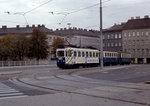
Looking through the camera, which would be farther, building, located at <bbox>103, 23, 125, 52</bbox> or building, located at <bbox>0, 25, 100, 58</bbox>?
building, located at <bbox>103, 23, 125, 52</bbox>

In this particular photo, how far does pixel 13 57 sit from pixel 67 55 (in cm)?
3759

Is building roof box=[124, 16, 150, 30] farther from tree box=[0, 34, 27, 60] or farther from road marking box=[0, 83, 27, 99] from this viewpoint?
road marking box=[0, 83, 27, 99]

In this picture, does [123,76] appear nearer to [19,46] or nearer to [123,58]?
[123,58]

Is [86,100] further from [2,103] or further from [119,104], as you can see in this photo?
[2,103]

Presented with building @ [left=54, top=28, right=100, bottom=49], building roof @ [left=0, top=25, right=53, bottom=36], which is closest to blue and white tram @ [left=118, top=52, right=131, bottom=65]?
building @ [left=54, top=28, right=100, bottom=49]

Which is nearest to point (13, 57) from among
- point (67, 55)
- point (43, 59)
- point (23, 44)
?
point (23, 44)

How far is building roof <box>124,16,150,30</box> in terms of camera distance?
10381 centimetres

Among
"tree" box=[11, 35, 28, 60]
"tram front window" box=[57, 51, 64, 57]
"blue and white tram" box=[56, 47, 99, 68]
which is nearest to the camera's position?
"blue and white tram" box=[56, 47, 99, 68]

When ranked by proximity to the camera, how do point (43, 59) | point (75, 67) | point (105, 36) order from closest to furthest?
point (75, 67), point (43, 59), point (105, 36)

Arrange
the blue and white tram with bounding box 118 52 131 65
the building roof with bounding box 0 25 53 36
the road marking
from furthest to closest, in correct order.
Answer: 1. the building roof with bounding box 0 25 53 36
2. the blue and white tram with bounding box 118 52 131 65
3. the road marking

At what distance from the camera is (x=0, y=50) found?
2781 inches

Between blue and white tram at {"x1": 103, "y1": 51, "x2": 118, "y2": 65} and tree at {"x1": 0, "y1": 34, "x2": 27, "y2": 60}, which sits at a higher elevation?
tree at {"x1": 0, "y1": 34, "x2": 27, "y2": 60}

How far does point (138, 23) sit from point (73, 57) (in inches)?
2745

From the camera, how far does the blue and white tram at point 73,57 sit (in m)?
40.3
